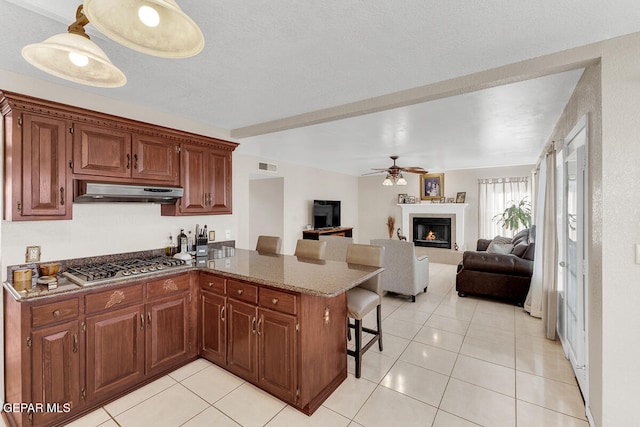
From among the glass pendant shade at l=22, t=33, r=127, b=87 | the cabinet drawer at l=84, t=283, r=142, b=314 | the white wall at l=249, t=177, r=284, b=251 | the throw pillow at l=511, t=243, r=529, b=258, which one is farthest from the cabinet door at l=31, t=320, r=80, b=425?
the throw pillow at l=511, t=243, r=529, b=258

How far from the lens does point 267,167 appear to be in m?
5.96

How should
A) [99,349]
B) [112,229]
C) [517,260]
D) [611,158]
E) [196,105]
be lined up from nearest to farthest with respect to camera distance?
[611,158], [99,349], [112,229], [196,105], [517,260]

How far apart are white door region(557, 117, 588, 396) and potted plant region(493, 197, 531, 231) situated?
3569mm

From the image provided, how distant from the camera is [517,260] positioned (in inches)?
165

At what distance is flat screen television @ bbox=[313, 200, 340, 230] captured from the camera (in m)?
7.18

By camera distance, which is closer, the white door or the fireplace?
the white door

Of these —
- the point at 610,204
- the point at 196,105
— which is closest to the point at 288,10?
the point at 196,105

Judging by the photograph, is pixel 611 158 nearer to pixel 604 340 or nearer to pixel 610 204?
pixel 610 204

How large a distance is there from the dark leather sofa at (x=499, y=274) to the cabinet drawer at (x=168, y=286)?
407 cm

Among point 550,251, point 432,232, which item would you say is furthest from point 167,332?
point 432,232

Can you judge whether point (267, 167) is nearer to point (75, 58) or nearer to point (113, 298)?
point (113, 298)

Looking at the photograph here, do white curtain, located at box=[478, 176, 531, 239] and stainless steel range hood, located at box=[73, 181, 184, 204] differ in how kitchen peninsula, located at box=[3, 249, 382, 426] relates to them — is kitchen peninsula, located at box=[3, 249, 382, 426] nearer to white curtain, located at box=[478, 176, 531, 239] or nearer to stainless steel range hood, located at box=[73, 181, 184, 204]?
stainless steel range hood, located at box=[73, 181, 184, 204]

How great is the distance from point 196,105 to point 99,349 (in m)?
2.32

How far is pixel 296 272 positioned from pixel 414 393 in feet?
4.47
